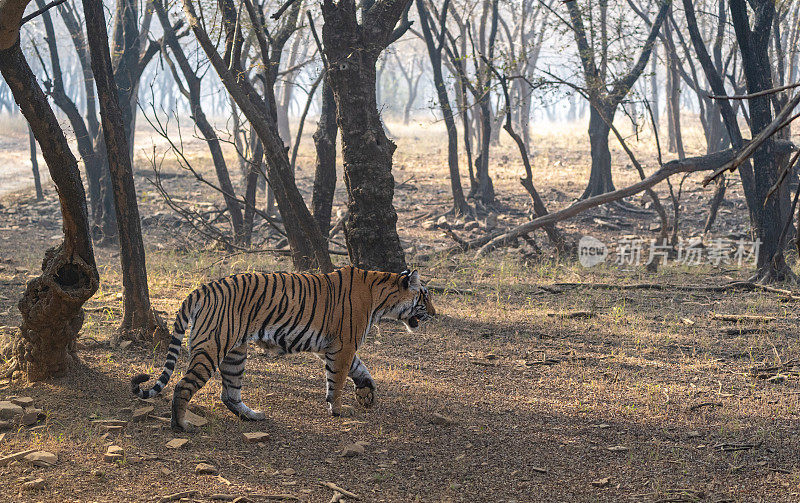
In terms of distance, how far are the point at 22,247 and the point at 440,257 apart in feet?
26.2

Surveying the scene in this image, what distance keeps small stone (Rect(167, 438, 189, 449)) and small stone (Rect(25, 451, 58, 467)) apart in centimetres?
62

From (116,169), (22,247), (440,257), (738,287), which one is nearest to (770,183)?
(738,287)

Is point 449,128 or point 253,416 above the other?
point 449,128

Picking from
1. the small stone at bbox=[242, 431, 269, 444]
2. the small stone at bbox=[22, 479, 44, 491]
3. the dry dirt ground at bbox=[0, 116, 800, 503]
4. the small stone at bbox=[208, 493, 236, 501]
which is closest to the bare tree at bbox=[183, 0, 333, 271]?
the dry dirt ground at bbox=[0, 116, 800, 503]

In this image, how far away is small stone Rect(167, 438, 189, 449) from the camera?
451 cm

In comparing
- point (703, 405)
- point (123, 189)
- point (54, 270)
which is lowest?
point (703, 405)

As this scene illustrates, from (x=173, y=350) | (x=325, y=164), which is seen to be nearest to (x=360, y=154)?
(x=325, y=164)

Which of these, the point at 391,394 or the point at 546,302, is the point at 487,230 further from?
the point at 391,394

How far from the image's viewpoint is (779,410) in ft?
17.9

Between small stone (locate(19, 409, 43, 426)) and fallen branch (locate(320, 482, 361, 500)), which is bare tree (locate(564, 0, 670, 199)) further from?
small stone (locate(19, 409, 43, 426))

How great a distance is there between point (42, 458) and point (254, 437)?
1.21 m

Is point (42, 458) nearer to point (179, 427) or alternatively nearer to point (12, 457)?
point (12, 457)

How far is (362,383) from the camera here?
215 inches

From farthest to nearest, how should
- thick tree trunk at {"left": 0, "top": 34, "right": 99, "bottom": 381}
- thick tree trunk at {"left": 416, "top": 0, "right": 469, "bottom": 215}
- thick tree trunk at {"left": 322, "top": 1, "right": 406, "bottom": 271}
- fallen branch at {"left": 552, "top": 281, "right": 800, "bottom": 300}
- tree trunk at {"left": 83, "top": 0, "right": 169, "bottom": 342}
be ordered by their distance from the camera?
thick tree trunk at {"left": 416, "top": 0, "right": 469, "bottom": 215}
fallen branch at {"left": 552, "top": 281, "right": 800, "bottom": 300}
thick tree trunk at {"left": 322, "top": 1, "right": 406, "bottom": 271}
tree trunk at {"left": 83, "top": 0, "right": 169, "bottom": 342}
thick tree trunk at {"left": 0, "top": 34, "right": 99, "bottom": 381}
